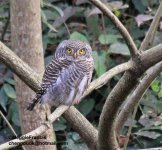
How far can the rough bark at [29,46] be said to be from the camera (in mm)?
3023

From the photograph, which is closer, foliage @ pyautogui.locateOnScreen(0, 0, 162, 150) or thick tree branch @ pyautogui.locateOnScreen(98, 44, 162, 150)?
thick tree branch @ pyautogui.locateOnScreen(98, 44, 162, 150)

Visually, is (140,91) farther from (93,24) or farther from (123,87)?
(93,24)

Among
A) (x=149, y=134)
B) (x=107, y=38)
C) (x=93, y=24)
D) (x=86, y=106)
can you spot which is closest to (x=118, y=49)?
(x=107, y=38)

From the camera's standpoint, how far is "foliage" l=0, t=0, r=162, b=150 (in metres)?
3.59

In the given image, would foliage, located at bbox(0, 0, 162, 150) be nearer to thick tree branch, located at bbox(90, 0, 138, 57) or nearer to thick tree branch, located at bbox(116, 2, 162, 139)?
thick tree branch, located at bbox(116, 2, 162, 139)

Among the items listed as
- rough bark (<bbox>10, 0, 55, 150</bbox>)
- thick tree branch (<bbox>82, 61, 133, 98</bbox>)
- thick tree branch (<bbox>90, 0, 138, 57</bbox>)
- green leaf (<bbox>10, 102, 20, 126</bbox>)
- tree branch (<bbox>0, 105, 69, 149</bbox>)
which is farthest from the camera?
green leaf (<bbox>10, 102, 20, 126</bbox>)

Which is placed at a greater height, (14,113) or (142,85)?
(142,85)

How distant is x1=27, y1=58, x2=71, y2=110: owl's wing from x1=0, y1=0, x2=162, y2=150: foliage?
0.60 metres

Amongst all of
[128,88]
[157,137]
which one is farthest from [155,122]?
[128,88]

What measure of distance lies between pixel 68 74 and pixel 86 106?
4.05 feet

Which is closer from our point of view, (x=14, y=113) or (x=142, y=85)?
(x=142, y=85)

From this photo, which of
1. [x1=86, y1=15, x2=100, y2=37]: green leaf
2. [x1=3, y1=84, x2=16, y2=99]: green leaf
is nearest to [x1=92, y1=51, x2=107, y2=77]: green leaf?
[x1=86, y1=15, x2=100, y2=37]: green leaf

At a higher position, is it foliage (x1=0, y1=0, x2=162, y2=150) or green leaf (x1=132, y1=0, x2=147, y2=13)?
green leaf (x1=132, y1=0, x2=147, y2=13)

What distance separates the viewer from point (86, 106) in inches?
156
